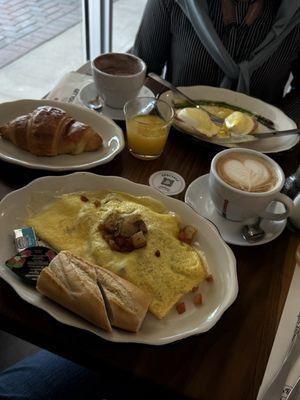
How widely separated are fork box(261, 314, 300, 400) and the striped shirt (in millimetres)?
839

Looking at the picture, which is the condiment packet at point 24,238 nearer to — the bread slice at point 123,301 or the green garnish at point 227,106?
the bread slice at point 123,301

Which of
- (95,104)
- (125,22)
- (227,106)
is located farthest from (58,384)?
(125,22)

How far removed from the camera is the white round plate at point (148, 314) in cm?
61

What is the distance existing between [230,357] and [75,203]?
387 millimetres

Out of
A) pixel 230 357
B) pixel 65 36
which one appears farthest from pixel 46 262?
pixel 65 36

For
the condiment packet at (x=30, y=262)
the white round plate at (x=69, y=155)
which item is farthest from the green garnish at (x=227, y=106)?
the condiment packet at (x=30, y=262)

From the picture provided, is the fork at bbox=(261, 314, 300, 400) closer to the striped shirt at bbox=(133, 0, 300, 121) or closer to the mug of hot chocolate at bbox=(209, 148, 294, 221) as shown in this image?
the mug of hot chocolate at bbox=(209, 148, 294, 221)

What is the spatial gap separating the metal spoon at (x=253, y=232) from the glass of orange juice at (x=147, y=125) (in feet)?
0.94

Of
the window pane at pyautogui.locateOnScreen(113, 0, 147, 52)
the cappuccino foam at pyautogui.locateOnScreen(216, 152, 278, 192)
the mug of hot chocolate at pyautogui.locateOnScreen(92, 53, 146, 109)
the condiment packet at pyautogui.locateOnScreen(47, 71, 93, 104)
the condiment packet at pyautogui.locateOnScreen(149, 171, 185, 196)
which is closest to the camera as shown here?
the cappuccino foam at pyautogui.locateOnScreen(216, 152, 278, 192)

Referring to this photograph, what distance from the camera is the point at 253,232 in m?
0.82

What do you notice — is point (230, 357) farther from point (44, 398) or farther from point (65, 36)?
point (65, 36)

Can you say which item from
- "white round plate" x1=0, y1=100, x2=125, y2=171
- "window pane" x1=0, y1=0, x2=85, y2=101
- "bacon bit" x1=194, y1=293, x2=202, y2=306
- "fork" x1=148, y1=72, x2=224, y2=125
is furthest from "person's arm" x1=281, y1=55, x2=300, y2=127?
"window pane" x1=0, y1=0, x2=85, y2=101

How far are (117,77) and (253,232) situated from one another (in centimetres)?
50

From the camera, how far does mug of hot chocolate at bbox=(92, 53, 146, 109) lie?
104cm
